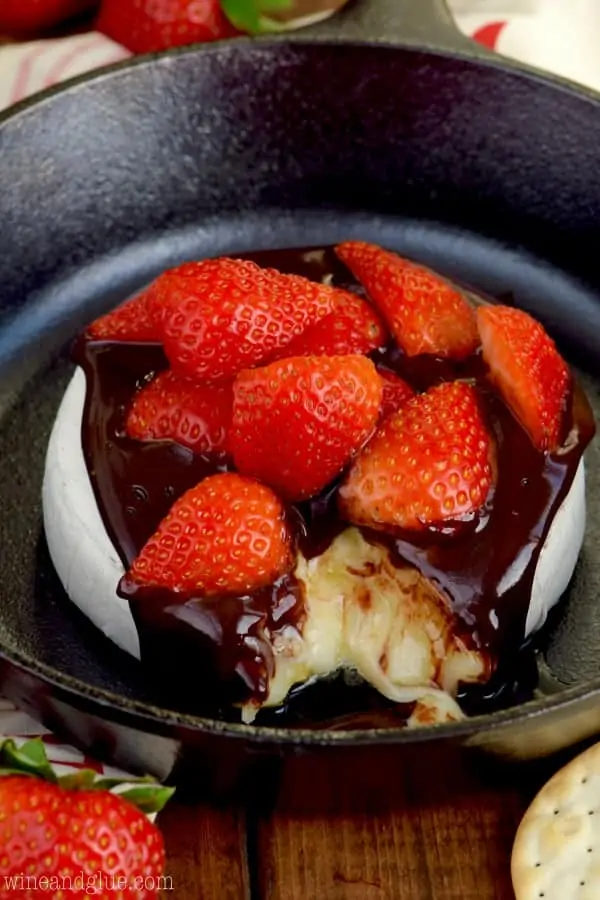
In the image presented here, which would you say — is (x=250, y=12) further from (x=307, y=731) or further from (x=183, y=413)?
(x=307, y=731)

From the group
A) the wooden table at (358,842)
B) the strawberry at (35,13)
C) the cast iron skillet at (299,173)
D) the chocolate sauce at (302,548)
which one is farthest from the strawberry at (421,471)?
the strawberry at (35,13)

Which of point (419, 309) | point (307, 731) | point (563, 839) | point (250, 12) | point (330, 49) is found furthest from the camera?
point (250, 12)

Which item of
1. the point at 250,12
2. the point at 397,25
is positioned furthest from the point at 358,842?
the point at 250,12

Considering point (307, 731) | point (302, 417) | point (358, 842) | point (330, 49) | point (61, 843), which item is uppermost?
point (330, 49)

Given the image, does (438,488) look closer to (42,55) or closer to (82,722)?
(82,722)

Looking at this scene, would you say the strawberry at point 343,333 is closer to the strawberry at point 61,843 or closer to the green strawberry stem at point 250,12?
the strawberry at point 61,843

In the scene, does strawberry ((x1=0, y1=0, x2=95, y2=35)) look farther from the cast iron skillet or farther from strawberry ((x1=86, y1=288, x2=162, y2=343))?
strawberry ((x1=86, y1=288, x2=162, y2=343))

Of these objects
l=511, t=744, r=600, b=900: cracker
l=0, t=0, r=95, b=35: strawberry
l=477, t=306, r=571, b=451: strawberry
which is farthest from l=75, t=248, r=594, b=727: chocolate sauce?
l=0, t=0, r=95, b=35: strawberry

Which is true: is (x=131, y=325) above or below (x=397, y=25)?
below
